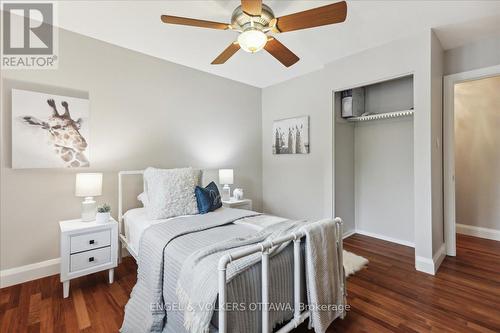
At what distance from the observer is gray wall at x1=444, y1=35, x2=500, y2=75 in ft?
8.80

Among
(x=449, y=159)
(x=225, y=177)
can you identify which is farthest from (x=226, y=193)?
(x=449, y=159)

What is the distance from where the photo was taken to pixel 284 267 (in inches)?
59.0

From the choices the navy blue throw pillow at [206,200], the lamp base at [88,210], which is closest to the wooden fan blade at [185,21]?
the navy blue throw pillow at [206,200]

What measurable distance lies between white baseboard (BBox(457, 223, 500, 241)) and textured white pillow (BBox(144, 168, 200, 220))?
13.9 ft

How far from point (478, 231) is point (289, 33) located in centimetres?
412

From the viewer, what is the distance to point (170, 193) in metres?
2.45

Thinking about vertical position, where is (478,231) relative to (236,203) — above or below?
below

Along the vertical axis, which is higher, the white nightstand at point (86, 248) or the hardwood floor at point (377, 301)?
the white nightstand at point (86, 248)

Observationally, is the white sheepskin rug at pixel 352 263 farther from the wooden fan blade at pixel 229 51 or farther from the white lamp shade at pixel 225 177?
the wooden fan blade at pixel 229 51

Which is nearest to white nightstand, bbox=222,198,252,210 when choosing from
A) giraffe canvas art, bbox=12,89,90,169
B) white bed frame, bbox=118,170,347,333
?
giraffe canvas art, bbox=12,89,90,169

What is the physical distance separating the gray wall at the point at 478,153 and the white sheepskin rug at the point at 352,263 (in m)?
2.32

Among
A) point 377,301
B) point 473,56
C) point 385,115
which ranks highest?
point 473,56

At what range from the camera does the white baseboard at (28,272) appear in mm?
2246

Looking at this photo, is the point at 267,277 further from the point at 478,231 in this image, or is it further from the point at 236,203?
the point at 478,231
